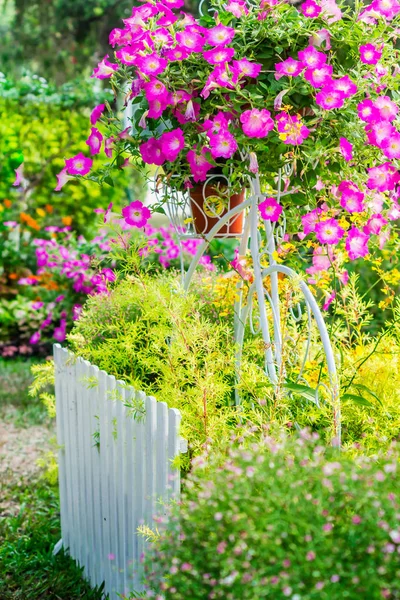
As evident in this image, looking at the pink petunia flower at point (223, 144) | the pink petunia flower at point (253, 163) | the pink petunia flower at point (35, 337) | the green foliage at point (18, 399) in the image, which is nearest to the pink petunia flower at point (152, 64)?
the pink petunia flower at point (223, 144)

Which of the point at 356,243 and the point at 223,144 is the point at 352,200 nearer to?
the point at 356,243

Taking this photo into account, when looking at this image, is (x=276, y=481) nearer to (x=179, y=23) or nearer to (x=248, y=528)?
(x=248, y=528)

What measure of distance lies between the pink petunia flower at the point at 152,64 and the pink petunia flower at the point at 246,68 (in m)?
0.21

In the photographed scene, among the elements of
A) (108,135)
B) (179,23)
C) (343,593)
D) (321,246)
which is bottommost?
(343,593)

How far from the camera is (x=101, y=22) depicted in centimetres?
1302

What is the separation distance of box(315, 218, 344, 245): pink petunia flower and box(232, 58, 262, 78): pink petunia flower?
0.45 metres

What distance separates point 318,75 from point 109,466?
140cm

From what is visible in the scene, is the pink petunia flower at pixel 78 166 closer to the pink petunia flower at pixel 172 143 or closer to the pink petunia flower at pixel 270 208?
the pink petunia flower at pixel 172 143

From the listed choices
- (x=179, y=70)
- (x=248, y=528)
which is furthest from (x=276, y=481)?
(x=179, y=70)

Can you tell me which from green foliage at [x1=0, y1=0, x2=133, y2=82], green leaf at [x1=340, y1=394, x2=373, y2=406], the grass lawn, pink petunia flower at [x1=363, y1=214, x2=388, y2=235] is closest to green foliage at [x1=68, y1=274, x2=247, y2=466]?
green leaf at [x1=340, y1=394, x2=373, y2=406]

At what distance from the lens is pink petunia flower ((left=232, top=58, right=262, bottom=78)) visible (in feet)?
6.52

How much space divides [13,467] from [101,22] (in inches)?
423

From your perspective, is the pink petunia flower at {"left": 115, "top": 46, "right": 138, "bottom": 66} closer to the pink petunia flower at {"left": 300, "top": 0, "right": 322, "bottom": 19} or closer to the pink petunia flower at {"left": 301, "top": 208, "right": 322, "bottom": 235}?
the pink petunia flower at {"left": 300, "top": 0, "right": 322, "bottom": 19}

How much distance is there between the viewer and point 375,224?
2.14 meters
